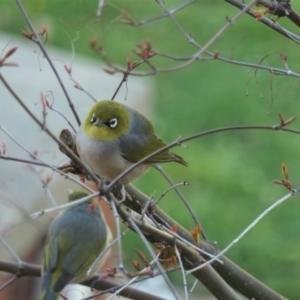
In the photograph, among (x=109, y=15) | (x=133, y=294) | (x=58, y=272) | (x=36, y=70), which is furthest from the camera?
(x=109, y=15)

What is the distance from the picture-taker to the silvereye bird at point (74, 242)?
2519 millimetres

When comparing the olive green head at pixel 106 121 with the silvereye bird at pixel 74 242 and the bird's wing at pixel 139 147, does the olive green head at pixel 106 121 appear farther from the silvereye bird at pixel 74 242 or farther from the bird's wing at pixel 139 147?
the silvereye bird at pixel 74 242

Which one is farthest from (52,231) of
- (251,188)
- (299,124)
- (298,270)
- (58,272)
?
(299,124)

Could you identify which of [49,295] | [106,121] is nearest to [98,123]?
[106,121]

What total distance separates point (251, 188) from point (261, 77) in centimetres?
112

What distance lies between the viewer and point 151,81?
21.2ft

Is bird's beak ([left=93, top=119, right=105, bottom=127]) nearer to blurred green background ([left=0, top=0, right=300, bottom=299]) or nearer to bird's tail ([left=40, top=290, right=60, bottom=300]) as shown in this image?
bird's tail ([left=40, top=290, right=60, bottom=300])

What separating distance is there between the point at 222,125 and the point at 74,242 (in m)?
3.48

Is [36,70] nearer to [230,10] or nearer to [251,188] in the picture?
[251,188]

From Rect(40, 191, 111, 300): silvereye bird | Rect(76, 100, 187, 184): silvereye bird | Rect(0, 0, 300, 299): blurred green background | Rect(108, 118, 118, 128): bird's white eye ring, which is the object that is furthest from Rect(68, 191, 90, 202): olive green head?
Rect(0, 0, 300, 299): blurred green background

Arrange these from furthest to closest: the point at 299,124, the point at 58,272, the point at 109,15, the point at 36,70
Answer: the point at 109,15 → the point at 299,124 → the point at 36,70 → the point at 58,272

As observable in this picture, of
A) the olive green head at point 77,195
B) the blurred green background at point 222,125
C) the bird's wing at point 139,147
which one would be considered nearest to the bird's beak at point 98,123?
the bird's wing at point 139,147

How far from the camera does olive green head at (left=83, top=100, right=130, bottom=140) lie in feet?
9.37

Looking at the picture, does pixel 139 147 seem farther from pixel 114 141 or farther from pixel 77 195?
pixel 77 195
